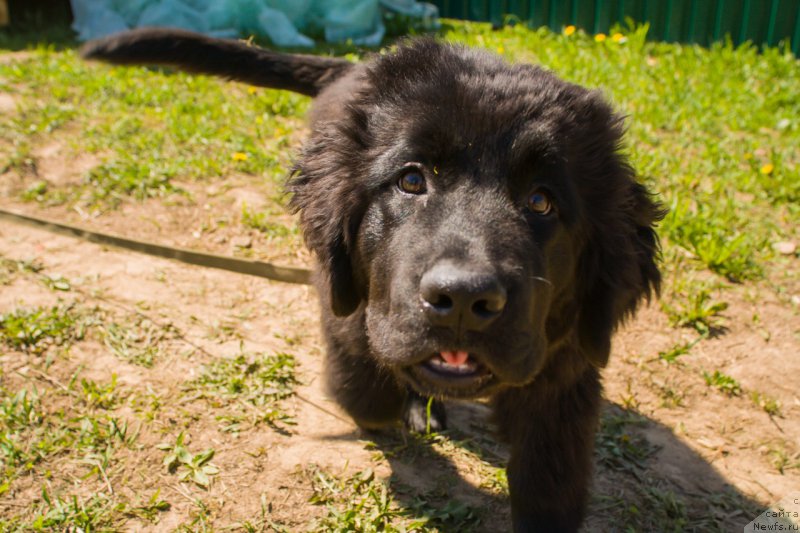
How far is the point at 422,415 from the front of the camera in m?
3.16

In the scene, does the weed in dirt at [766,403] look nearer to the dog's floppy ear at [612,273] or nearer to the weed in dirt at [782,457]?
the weed in dirt at [782,457]

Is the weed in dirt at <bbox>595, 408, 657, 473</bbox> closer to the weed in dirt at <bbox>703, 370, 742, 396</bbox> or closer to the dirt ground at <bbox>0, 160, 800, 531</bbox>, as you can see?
the dirt ground at <bbox>0, 160, 800, 531</bbox>

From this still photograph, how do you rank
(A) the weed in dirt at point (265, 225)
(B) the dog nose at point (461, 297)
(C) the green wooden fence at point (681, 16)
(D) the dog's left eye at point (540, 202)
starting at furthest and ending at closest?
(C) the green wooden fence at point (681, 16), (A) the weed in dirt at point (265, 225), (D) the dog's left eye at point (540, 202), (B) the dog nose at point (461, 297)

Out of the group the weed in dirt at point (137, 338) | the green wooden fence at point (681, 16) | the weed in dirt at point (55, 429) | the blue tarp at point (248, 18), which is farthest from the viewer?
the blue tarp at point (248, 18)

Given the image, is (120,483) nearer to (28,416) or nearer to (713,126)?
(28,416)

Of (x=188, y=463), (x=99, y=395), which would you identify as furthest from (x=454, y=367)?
(x=99, y=395)

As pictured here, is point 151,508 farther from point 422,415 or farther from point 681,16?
point 681,16

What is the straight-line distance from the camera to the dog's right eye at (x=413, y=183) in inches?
89.0

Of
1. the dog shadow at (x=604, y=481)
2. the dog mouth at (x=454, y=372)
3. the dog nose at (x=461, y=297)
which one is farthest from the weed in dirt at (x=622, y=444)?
the dog nose at (x=461, y=297)

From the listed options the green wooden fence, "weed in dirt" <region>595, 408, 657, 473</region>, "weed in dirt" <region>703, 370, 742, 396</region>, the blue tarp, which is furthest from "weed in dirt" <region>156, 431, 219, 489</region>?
the green wooden fence

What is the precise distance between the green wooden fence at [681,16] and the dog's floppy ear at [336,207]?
17.2 ft

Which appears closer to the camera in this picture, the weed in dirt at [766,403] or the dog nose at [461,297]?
the dog nose at [461,297]

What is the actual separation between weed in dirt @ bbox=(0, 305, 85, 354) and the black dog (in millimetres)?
1332

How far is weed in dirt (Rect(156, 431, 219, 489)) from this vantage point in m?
2.71
